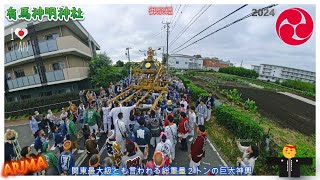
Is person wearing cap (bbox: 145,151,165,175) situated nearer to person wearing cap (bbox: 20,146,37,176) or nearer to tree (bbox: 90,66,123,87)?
person wearing cap (bbox: 20,146,37,176)

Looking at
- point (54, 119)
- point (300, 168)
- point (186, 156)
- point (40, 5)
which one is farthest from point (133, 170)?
point (54, 119)

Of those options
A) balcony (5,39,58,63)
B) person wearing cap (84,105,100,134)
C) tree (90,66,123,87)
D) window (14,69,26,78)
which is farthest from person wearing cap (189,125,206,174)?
window (14,69,26,78)

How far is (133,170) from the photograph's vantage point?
4719 millimetres

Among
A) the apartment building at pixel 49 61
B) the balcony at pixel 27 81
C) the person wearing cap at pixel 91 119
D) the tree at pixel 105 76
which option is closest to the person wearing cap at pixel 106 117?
the person wearing cap at pixel 91 119

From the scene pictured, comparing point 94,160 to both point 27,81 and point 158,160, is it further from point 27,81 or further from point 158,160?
point 27,81

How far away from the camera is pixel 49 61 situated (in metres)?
7.80

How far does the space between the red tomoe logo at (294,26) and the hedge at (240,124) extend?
279 cm

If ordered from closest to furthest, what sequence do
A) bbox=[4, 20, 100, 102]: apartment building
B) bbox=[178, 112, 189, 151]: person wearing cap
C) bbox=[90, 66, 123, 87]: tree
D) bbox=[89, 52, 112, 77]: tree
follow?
bbox=[178, 112, 189, 151]: person wearing cap < bbox=[4, 20, 100, 102]: apartment building < bbox=[89, 52, 112, 77]: tree < bbox=[90, 66, 123, 87]: tree

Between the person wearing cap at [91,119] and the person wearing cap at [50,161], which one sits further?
the person wearing cap at [91,119]

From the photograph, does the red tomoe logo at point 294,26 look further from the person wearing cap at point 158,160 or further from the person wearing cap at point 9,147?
the person wearing cap at point 9,147

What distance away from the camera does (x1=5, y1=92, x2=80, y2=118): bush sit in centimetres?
793

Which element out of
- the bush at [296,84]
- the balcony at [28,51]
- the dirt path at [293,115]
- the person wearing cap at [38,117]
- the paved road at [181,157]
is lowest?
the bush at [296,84]

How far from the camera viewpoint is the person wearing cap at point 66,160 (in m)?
4.49

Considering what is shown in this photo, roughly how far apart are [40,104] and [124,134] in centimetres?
486
